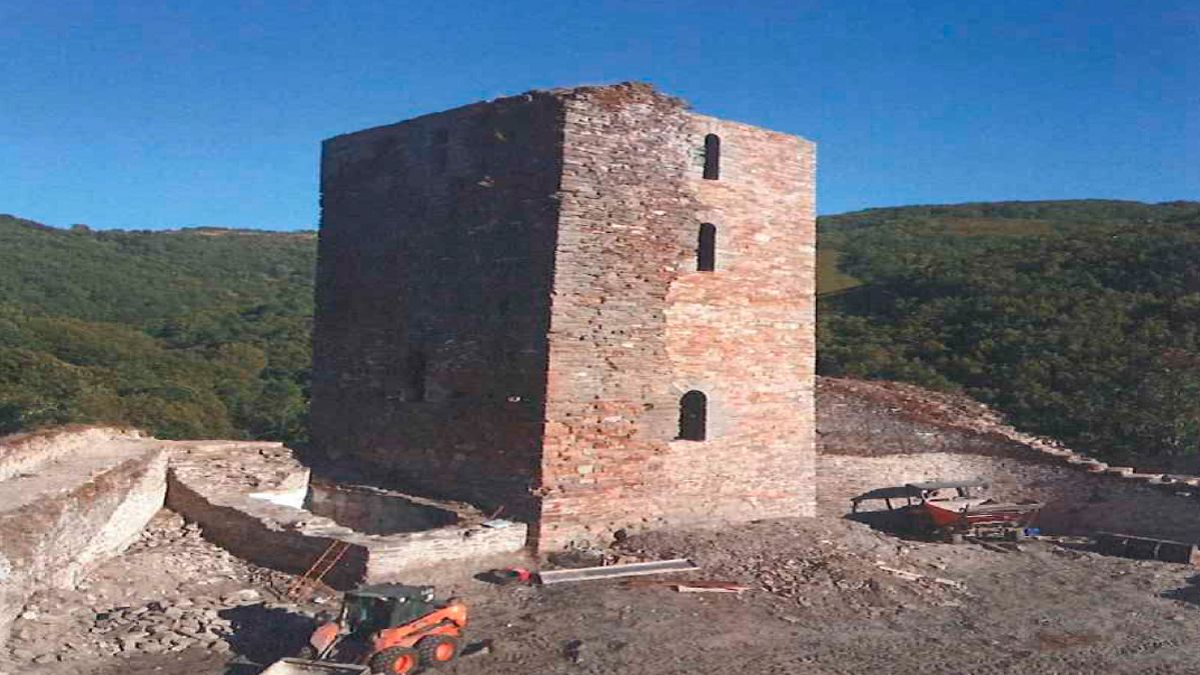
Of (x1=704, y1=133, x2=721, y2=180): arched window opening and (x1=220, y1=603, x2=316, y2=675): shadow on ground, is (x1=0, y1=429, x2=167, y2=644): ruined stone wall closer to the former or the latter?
(x1=220, y1=603, x2=316, y2=675): shadow on ground

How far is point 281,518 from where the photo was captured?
11617mm

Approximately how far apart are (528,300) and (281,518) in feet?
12.1

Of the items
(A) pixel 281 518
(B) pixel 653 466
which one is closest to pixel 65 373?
(A) pixel 281 518

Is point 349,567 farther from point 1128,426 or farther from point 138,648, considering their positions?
point 1128,426

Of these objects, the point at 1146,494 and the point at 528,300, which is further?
the point at 1146,494

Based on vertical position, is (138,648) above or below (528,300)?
below

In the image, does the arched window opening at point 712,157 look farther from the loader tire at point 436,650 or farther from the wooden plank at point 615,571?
the loader tire at point 436,650

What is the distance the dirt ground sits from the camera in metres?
8.82

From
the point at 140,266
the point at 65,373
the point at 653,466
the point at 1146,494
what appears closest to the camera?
the point at 653,466

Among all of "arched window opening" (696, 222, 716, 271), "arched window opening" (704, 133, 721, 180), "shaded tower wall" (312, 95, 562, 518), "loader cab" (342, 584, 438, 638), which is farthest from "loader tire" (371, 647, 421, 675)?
"arched window opening" (704, 133, 721, 180)

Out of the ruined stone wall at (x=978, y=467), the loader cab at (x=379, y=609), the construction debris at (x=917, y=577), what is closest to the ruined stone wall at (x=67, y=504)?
the loader cab at (x=379, y=609)

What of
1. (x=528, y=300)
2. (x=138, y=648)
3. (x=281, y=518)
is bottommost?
(x=138, y=648)

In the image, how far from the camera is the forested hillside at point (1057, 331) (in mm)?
21594

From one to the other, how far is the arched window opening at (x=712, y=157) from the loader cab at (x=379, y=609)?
21.8 ft
